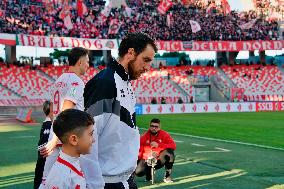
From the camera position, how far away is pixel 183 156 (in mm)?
14711

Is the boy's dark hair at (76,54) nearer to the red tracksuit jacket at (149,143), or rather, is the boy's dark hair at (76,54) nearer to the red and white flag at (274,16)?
the red tracksuit jacket at (149,143)

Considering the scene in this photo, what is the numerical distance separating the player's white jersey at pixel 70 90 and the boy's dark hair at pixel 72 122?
2173mm

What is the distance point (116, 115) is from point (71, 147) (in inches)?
16.8

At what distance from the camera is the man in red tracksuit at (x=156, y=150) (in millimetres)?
10477

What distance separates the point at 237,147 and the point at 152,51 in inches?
531

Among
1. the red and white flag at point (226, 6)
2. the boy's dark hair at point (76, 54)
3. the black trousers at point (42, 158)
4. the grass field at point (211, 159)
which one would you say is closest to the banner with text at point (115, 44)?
the red and white flag at point (226, 6)

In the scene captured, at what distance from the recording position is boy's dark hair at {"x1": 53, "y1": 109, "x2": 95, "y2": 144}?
3.71 m

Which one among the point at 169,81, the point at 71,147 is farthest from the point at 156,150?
the point at 169,81

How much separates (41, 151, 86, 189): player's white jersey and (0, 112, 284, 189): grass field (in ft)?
20.7

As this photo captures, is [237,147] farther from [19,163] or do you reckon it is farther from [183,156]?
[19,163]

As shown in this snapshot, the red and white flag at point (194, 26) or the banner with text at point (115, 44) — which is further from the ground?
the red and white flag at point (194, 26)

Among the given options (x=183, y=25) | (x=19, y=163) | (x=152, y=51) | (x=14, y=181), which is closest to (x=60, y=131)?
(x=152, y=51)

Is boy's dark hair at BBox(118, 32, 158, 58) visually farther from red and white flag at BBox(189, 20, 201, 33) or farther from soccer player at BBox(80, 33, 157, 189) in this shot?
red and white flag at BBox(189, 20, 201, 33)

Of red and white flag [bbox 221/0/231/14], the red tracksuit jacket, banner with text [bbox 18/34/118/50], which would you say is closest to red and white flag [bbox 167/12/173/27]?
red and white flag [bbox 221/0/231/14]
